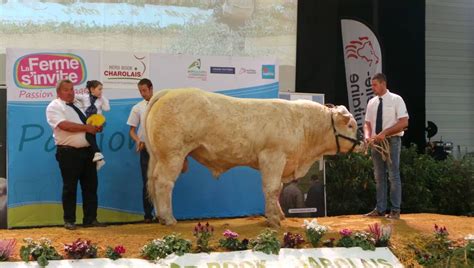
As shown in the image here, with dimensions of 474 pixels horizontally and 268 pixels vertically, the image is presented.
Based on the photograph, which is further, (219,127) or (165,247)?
(219,127)

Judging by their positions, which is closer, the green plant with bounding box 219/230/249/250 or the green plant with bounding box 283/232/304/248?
the green plant with bounding box 219/230/249/250

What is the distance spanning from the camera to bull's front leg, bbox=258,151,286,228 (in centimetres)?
666

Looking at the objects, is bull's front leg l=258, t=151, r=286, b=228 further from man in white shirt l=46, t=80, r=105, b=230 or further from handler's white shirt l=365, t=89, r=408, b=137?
man in white shirt l=46, t=80, r=105, b=230

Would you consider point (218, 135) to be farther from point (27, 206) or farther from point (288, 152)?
point (27, 206)

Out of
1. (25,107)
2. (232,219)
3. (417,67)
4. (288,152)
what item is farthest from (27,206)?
(417,67)

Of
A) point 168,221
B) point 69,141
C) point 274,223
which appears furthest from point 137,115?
point 274,223

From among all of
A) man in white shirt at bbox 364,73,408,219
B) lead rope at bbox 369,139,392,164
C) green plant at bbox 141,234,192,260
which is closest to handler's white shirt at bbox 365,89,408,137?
man in white shirt at bbox 364,73,408,219

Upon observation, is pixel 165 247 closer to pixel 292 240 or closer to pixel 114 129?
pixel 292 240

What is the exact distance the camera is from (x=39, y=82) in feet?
24.0

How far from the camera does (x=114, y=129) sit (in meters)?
7.69

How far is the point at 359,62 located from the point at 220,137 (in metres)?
6.17

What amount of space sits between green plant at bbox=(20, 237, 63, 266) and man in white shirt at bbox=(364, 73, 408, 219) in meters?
3.99

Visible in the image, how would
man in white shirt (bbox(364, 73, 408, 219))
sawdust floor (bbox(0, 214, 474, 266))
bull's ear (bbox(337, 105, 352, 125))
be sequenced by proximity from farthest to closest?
man in white shirt (bbox(364, 73, 408, 219)) < bull's ear (bbox(337, 105, 352, 125)) < sawdust floor (bbox(0, 214, 474, 266))

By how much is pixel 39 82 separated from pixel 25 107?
1.15ft
